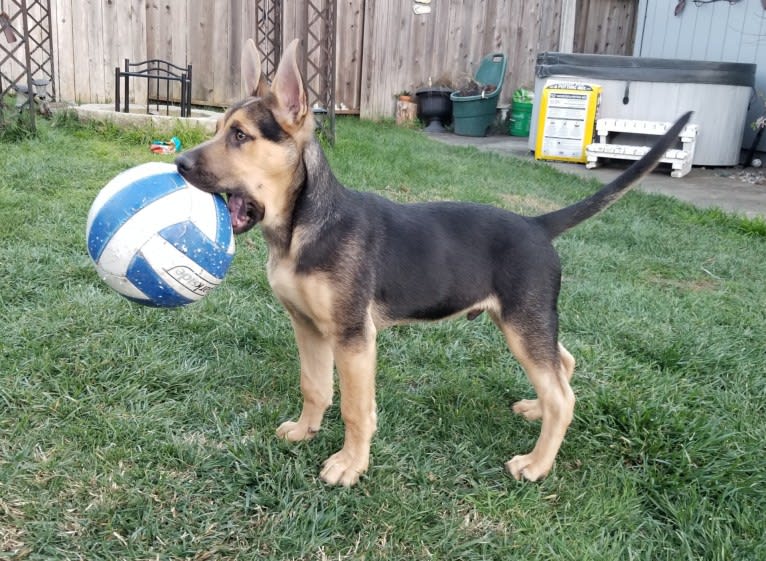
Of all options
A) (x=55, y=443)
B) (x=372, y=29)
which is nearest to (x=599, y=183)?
(x=372, y=29)

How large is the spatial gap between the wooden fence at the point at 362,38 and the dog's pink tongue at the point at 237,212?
10945 millimetres

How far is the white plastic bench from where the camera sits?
445 inches

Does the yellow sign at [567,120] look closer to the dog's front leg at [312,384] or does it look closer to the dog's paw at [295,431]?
the dog's front leg at [312,384]

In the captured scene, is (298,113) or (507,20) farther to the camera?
(507,20)

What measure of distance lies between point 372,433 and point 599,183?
791 cm

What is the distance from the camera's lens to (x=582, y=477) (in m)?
3.36

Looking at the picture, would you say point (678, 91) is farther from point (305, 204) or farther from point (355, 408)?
point (355, 408)

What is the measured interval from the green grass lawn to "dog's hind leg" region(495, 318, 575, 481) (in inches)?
3.3

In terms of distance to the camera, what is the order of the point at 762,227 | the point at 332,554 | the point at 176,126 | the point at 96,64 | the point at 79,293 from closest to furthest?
the point at 332,554 → the point at 79,293 → the point at 762,227 → the point at 176,126 → the point at 96,64

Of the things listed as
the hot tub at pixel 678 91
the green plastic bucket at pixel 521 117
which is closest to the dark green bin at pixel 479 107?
the green plastic bucket at pixel 521 117

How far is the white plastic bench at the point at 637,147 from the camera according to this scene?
1131 cm

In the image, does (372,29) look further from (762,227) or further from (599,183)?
(762,227)

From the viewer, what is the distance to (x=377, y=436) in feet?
11.7

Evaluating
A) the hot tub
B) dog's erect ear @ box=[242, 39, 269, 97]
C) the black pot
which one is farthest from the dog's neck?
the black pot
